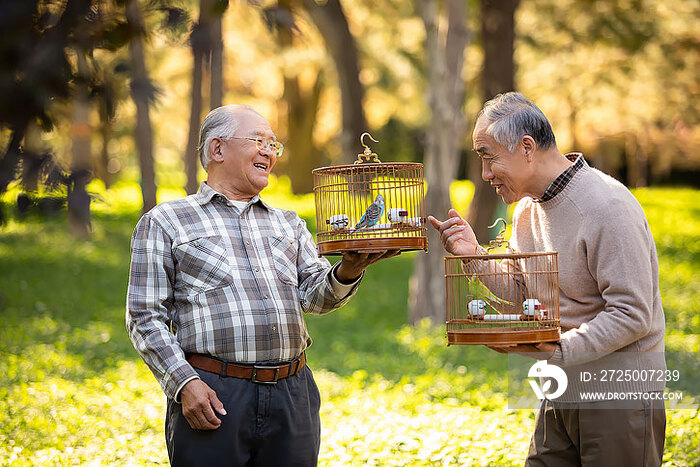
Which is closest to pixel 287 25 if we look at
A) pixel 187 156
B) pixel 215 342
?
pixel 215 342

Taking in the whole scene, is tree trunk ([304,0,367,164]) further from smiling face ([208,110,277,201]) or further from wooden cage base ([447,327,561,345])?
wooden cage base ([447,327,561,345])

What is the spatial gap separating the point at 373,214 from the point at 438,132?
7405mm

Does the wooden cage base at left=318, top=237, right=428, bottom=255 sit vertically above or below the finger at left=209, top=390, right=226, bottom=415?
above

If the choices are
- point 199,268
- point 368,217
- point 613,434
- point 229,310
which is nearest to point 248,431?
point 229,310

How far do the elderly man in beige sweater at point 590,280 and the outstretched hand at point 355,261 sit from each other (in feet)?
1.83

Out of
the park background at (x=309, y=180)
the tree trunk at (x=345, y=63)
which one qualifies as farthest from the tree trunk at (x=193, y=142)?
the tree trunk at (x=345, y=63)

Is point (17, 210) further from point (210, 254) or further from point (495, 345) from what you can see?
point (495, 345)

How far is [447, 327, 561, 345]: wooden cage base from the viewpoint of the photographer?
3148mm

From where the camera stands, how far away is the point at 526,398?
8039 mm

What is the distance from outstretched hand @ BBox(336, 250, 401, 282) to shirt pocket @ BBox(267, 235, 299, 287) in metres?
0.25

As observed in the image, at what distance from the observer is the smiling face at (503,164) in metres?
3.36

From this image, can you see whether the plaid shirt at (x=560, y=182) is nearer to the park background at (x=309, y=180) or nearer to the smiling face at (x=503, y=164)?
the smiling face at (x=503, y=164)

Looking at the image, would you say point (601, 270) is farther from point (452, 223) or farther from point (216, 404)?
point (216, 404)

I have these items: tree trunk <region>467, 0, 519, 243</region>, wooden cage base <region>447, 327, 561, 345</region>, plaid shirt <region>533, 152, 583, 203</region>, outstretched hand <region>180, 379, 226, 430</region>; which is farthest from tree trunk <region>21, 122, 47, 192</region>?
tree trunk <region>467, 0, 519, 243</region>
